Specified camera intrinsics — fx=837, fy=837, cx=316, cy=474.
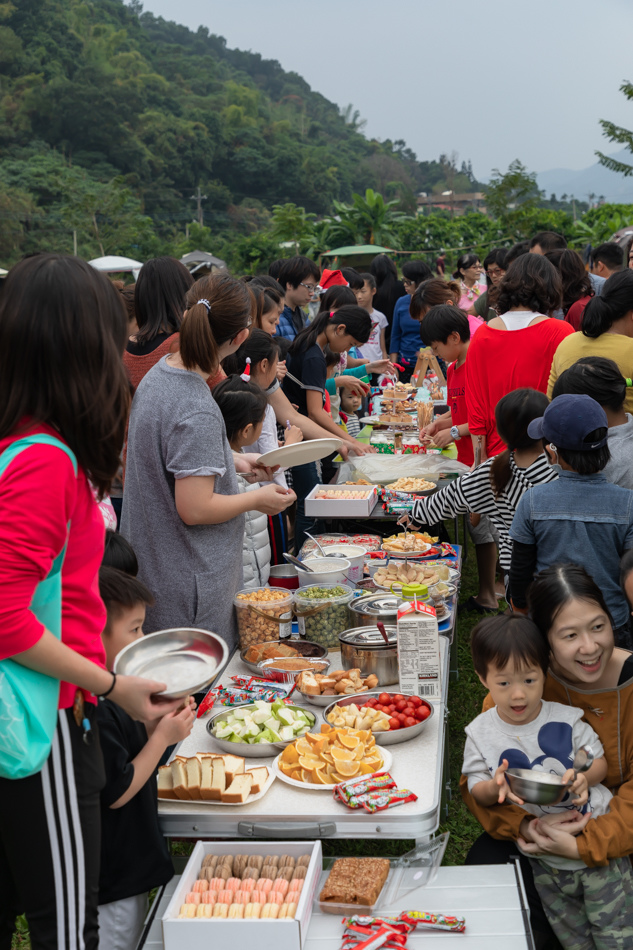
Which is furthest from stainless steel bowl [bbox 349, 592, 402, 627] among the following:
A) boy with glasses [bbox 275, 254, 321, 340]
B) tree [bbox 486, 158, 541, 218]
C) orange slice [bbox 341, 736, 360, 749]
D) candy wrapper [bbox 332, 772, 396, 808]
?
tree [bbox 486, 158, 541, 218]

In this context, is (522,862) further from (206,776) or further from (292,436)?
(292,436)

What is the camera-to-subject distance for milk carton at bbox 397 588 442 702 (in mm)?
2197

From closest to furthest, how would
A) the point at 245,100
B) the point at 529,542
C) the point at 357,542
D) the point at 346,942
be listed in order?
the point at 346,942
the point at 529,542
the point at 357,542
the point at 245,100

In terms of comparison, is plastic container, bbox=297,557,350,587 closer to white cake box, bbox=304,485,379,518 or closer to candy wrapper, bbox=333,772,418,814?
white cake box, bbox=304,485,379,518

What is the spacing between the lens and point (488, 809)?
6.56 ft

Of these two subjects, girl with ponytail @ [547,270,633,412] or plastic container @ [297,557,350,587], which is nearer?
plastic container @ [297,557,350,587]

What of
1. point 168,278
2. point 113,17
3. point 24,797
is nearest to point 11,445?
point 24,797

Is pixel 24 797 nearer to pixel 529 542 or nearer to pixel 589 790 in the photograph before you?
pixel 589 790

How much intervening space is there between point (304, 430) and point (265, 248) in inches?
1161

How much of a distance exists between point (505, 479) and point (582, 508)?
839mm

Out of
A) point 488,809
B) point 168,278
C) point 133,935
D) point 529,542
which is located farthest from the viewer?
point 168,278

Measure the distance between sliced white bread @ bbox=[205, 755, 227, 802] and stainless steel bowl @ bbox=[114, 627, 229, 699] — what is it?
0.43 metres

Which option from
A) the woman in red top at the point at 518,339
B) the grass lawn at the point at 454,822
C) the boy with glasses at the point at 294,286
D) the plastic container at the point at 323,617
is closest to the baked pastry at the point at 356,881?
the grass lawn at the point at 454,822

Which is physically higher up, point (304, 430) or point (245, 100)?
point (245, 100)
